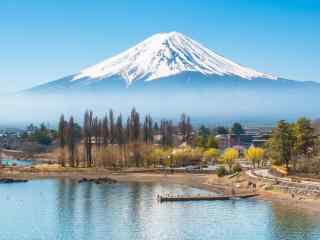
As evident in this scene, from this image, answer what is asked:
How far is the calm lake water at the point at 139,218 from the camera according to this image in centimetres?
3894

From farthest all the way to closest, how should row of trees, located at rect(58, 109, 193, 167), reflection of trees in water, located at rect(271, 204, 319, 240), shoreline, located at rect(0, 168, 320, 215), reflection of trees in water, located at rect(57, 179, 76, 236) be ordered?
row of trees, located at rect(58, 109, 193, 167) < shoreline, located at rect(0, 168, 320, 215) < reflection of trees in water, located at rect(57, 179, 76, 236) < reflection of trees in water, located at rect(271, 204, 319, 240)

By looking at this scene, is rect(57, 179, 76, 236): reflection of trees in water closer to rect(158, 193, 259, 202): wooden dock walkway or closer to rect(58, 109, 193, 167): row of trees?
rect(158, 193, 259, 202): wooden dock walkway

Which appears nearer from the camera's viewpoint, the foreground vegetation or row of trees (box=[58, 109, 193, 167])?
the foreground vegetation

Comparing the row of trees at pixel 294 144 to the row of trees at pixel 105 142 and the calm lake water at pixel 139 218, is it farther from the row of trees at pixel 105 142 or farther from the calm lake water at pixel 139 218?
the row of trees at pixel 105 142

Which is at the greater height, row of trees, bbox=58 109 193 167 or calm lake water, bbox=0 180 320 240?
row of trees, bbox=58 109 193 167

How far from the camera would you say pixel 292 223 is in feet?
137

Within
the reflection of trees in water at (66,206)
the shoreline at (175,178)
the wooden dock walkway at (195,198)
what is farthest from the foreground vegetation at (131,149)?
the wooden dock walkway at (195,198)

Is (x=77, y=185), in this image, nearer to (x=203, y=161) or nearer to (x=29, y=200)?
(x=29, y=200)

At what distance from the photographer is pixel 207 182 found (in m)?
67.0

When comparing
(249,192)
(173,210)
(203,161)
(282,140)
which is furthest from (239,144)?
(173,210)

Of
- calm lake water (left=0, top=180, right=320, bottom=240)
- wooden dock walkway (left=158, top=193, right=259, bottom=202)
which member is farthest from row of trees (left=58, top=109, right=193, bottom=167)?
wooden dock walkway (left=158, top=193, right=259, bottom=202)

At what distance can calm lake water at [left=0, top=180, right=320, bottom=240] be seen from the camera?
38.9 meters

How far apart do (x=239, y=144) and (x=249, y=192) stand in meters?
56.7

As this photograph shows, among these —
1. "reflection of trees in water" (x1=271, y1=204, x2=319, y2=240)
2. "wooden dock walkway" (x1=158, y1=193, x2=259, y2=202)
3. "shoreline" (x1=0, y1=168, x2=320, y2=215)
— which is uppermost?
"shoreline" (x1=0, y1=168, x2=320, y2=215)
